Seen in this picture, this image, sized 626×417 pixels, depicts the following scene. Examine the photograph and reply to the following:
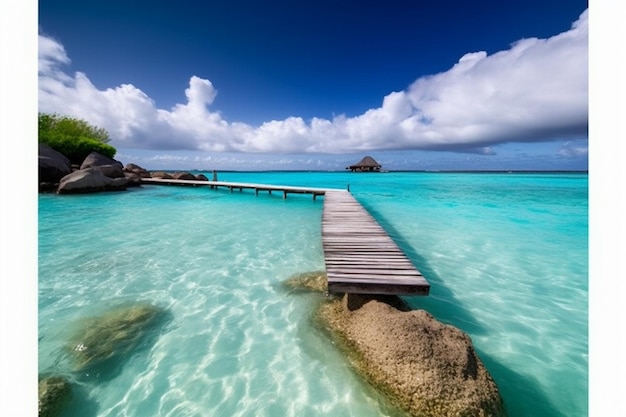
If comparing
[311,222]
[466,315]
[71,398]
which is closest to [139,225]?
[311,222]

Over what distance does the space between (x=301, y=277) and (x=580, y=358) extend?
15.8 ft

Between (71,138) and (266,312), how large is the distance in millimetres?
34595

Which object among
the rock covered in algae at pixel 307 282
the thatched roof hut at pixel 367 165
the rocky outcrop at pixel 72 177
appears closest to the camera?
A: the rock covered in algae at pixel 307 282

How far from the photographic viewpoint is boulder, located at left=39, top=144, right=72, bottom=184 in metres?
20.0

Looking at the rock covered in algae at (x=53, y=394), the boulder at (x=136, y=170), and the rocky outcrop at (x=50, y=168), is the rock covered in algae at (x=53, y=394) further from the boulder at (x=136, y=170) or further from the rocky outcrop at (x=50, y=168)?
the boulder at (x=136, y=170)

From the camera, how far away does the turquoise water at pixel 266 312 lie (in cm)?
300

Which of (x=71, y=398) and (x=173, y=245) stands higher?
(x=173, y=245)

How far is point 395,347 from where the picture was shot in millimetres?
3068

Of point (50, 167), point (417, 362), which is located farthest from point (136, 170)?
point (417, 362)

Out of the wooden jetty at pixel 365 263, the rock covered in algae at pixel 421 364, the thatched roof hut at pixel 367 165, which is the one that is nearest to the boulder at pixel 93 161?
the wooden jetty at pixel 365 263

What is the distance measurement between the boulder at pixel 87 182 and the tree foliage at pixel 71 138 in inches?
386

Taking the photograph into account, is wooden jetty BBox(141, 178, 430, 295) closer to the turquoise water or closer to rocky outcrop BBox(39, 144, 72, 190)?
the turquoise water

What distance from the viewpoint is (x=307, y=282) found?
5750 millimetres
